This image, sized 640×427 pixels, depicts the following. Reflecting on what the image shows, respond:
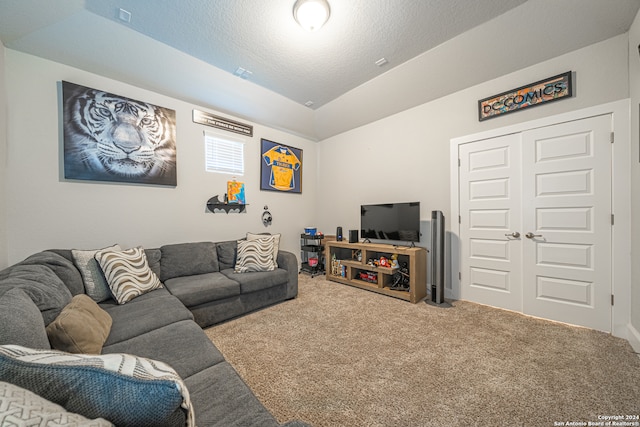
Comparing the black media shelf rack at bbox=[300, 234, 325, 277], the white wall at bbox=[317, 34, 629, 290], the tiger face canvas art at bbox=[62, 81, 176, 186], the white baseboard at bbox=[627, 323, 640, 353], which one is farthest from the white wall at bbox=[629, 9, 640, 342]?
the tiger face canvas art at bbox=[62, 81, 176, 186]

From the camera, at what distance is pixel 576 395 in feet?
4.51

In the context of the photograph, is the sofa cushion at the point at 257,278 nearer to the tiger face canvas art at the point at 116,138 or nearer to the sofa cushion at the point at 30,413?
the tiger face canvas art at the point at 116,138

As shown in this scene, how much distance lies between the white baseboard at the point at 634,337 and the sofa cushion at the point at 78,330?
12.6 ft

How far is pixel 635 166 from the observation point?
6.28ft

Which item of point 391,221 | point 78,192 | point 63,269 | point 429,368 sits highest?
point 78,192

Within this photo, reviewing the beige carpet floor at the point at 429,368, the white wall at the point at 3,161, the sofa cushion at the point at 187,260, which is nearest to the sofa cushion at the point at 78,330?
the beige carpet floor at the point at 429,368

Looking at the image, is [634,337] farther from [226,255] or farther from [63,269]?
[63,269]

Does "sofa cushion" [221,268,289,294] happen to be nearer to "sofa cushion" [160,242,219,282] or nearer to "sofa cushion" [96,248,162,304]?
"sofa cushion" [160,242,219,282]

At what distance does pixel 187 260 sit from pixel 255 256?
2.63 feet

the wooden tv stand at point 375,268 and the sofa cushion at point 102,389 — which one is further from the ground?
the sofa cushion at point 102,389

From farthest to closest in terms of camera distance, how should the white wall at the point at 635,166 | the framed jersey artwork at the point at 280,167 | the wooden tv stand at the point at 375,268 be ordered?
the framed jersey artwork at the point at 280,167, the wooden tv stand at the point at 375,268, the white wall at the point at 635,166

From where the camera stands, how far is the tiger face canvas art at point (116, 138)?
2.30m

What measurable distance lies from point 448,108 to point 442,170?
85 centimetres

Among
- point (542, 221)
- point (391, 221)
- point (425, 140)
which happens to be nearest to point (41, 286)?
point (391, 221)
